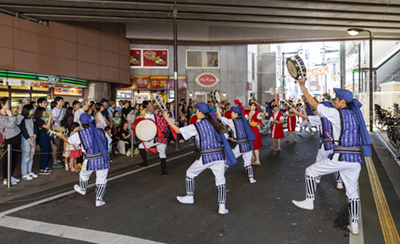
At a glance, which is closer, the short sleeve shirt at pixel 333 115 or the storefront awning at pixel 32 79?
the short sleeve shirt at pixel 333 115

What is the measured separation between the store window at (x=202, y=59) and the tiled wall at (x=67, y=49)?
16.7ft

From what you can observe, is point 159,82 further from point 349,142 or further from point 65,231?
point 349,142

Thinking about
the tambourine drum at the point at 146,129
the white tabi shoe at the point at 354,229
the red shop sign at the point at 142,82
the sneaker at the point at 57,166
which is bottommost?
the white tabi shoe at the point at 354,229

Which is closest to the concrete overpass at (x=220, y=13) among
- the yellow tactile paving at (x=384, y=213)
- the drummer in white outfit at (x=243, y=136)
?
the drummer in white outfit at (x=243, y=136)

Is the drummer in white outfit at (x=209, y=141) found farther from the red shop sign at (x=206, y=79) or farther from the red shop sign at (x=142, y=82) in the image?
the red shop sign at (x=206, y=79)

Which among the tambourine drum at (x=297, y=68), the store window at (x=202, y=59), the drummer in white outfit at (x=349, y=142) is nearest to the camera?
the drummer in white outfit at (x=349, y=142)

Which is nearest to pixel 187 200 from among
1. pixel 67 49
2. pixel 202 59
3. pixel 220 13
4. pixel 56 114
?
pixel 56 114

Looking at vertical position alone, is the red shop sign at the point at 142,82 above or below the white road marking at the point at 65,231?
above

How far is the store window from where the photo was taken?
2358 cm

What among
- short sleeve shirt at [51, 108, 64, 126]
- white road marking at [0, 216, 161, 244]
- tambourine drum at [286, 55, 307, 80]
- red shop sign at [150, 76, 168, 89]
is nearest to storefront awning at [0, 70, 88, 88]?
red shop sign at [150, 76, 168, 89]

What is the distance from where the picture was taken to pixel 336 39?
22.2 meters

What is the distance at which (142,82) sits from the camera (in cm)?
2266

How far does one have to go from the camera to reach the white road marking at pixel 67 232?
3.87 m

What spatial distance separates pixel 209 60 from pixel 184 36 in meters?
3.08
